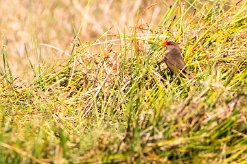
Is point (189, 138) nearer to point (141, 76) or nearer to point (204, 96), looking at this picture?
point (204, 96)

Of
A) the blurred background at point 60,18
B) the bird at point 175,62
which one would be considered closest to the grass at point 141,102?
the bird at point 175,62

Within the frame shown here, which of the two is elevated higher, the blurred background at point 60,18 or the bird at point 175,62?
the blurred background at point 60,18

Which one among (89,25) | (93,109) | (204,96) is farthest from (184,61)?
(89,25)

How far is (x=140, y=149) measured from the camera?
2.74 metres

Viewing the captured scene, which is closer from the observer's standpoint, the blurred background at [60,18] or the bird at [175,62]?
the bird at [175,62]

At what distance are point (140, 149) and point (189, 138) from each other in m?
0.21

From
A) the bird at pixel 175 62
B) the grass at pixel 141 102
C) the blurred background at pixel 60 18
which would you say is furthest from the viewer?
the blurred background at pixel 60 18

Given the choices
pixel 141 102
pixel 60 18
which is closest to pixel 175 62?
pixel 141 102

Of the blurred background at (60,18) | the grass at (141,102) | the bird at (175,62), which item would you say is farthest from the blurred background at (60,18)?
the bird at (175,62)

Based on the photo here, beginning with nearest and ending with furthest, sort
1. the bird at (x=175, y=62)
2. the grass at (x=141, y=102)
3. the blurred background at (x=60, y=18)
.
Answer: the grass at (x=141, y=102), the bird at (x=175, y=62), the blurred background at (x=60, y=18)

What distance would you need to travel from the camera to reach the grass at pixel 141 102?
278 cm

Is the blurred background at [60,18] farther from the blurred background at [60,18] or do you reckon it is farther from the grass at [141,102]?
the grass at [141,102]

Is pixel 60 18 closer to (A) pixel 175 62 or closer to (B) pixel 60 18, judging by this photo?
(B) pixel 60 18

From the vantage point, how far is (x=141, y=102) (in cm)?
358
